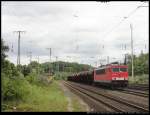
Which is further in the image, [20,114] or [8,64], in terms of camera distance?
[8,64]

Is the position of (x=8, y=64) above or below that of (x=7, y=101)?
above

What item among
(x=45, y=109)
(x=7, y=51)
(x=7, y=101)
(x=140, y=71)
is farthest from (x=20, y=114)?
(x=140, y=71)

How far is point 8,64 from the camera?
26.3 meters

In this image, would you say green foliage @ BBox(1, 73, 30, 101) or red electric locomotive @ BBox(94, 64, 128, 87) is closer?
green foliage @ BBox(1, 73, 30, 101)

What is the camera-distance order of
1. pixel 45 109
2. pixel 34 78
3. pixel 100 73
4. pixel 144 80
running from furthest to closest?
pixel 144 80 < pixel 100 73 < pixel 34 78 < pixel 45 109

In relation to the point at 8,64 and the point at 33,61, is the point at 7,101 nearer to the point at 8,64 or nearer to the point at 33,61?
the point at 8,64

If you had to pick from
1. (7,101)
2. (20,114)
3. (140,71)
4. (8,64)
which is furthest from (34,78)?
(140,71)

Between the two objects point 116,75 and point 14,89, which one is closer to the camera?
point 14,89

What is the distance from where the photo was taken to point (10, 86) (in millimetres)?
23625

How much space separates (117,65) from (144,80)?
25.4 m

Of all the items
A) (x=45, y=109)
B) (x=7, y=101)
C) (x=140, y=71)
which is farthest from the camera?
(x=140, y=71)

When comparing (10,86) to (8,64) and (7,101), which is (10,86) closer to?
(7,101)

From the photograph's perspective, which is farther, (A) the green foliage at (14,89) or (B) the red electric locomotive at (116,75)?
(B) the red electric locomotive at (116,75)

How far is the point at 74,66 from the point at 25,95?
518 feet
